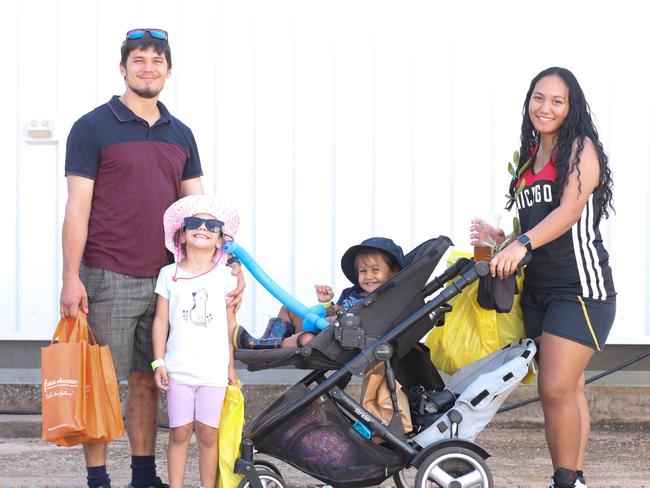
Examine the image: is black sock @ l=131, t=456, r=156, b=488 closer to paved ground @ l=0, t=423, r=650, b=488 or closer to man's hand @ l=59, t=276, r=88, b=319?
paved ground @ l=0, t=423, r=650, b=488

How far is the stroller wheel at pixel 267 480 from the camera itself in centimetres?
411

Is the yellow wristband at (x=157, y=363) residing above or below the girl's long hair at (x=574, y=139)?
below

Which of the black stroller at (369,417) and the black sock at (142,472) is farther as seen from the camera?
the black sock at (142,472)

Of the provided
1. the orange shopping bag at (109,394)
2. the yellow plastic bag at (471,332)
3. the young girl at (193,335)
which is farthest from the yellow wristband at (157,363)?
the yellow plastic bag at (471,332)

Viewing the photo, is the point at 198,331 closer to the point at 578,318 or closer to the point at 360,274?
the point at 360,274

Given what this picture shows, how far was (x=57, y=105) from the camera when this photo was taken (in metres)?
6.18

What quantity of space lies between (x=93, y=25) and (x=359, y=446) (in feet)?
10.6

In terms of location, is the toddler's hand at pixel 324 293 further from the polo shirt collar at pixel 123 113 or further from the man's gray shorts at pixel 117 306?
the polo shirt collar at pixel 123 113

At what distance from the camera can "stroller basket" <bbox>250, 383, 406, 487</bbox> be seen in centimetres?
416

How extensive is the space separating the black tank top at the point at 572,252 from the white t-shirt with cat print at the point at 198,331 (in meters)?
1.30

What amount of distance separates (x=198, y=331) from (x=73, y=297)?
525 mm

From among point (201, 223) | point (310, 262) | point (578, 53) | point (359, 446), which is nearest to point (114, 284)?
point (201, 223)

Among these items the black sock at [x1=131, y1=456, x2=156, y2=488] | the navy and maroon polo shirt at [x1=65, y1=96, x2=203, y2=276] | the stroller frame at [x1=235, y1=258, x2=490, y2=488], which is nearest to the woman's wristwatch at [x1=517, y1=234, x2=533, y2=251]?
the stroller frame at [x1=235, y1=258, x2=490, y2=488]

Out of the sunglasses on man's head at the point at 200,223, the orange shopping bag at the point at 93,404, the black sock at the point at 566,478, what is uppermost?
the sunglasses on man's head at the point at 200,223
